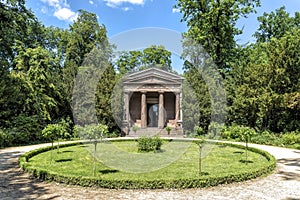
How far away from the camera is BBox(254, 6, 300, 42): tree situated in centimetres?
3181

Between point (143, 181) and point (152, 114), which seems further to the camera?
point (152, 114)

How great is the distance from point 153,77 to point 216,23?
321 inches

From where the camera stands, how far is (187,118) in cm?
2233

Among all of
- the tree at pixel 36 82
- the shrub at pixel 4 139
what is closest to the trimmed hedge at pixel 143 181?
the shrub at pixel 4 139

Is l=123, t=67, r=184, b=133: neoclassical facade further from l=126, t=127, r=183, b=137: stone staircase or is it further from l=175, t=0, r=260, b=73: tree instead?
l=175, t=0, r=260, b=73: tree

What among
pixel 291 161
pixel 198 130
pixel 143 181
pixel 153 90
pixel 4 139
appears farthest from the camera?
pixel 153 90

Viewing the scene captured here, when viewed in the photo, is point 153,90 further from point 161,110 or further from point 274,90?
point 274,90

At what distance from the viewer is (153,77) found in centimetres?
2394

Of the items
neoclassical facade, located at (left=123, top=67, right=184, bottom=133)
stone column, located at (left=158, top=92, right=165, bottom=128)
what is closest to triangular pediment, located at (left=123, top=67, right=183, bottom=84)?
neoclassical facade, located at (left=123, top=67, right=184, bottom=133)

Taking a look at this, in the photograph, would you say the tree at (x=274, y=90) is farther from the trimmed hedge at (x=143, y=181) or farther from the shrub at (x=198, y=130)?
the trimmed hedge at (x=143, y=181)

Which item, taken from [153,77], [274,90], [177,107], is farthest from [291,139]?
[153,77]

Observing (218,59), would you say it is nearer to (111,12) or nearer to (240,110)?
(240,110)

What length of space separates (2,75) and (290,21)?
3065cm

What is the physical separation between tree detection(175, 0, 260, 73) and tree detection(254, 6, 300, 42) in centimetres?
797
